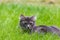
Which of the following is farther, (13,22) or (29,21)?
(13,22)

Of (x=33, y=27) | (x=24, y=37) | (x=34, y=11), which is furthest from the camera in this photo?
(x=34, y=11)

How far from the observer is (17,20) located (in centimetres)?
823

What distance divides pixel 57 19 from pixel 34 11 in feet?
Result: 5.15

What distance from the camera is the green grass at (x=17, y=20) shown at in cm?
643

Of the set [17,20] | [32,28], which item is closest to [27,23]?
[32,28]

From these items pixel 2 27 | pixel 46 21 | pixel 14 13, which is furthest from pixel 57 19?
pixel 2 27

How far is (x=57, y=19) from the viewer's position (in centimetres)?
877

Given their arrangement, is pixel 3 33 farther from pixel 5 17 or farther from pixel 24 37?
pixel 5 17

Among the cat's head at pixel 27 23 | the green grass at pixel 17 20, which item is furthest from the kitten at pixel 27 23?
the green grass at pixel 17 20

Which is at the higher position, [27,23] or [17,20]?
[27,23]

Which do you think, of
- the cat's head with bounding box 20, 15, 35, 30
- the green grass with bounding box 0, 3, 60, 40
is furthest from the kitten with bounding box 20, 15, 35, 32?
the green grass with bounding box 0, 3, 60, 40

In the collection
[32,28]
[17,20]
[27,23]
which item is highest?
[27,23]

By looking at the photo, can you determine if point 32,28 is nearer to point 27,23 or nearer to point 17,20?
point 27,23

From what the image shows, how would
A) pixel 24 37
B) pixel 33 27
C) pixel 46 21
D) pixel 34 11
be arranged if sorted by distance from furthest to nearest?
pixel 34 11
pixel 46 21
pixel 33 27
pixel 24 37
